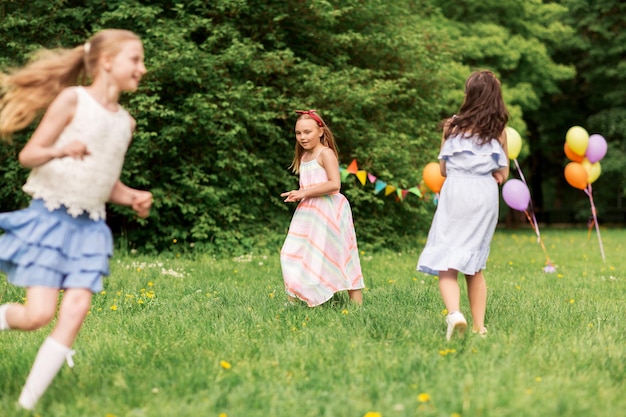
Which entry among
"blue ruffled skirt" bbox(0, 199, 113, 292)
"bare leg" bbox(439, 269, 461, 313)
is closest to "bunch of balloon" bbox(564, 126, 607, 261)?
"bare leg" bbox(439, 269, 461, 313)

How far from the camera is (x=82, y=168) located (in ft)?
10.9

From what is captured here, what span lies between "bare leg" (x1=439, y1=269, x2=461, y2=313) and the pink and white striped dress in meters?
1.40

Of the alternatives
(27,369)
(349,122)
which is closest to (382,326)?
(27,369)

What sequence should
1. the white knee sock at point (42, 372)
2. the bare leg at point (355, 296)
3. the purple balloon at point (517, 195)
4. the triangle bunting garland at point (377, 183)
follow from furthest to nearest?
the triangle bunting garland at point (377, 183) → the purple balloon at point (517, 195) → the bare leg at point (355, 296) → the white knee sock at point (42, 372)

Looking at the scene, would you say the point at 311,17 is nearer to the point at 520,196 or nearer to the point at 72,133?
the point at 520,196

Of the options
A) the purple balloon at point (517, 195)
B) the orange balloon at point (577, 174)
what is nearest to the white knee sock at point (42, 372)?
the purple balloon at point (517, 195)

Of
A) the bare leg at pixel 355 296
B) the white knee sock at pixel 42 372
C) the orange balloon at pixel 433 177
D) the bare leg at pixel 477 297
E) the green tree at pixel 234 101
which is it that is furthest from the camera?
the green tree at pixel 234 101

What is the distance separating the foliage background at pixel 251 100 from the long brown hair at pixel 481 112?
6374mm

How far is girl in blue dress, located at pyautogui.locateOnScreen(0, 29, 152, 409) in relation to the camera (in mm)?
3236

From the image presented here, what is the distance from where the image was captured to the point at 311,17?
12.3m

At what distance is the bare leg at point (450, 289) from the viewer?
4613mm

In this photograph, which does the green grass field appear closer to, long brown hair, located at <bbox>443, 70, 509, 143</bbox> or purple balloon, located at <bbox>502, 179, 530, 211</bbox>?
A: long brown hair, located at <bbox>443, 70, 509, 143</bbox>

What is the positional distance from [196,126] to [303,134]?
17.4ft

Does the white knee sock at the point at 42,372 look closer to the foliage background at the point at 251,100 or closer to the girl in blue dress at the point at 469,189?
the girl in blue dress at the point at 469,189
